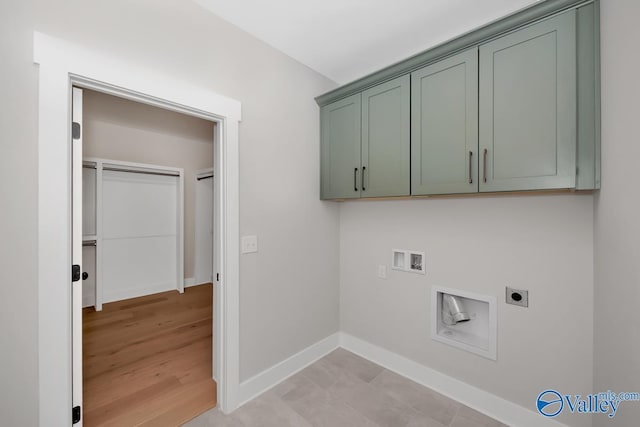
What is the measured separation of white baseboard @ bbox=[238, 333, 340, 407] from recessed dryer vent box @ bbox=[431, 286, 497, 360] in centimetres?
101

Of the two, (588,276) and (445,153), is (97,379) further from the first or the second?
(588,276)

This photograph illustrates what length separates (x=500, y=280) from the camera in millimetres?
1817

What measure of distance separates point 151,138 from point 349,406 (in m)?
4.39

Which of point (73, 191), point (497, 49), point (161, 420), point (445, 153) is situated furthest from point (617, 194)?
point (161, 420)

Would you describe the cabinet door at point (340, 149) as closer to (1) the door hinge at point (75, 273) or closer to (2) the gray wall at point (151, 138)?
(1) the door hinge at point (75, 273)

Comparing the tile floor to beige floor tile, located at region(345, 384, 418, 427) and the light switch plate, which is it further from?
the light switch plate

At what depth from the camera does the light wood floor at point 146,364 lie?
5.97 ft

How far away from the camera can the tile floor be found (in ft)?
5.80

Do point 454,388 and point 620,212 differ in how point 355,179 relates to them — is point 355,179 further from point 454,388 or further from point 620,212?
point 454,388

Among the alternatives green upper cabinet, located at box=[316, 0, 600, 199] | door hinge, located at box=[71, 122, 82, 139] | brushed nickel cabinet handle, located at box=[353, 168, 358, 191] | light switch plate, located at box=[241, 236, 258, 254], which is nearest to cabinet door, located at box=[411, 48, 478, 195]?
green upper cabinet, located at box=[316, 0, 600, 199]

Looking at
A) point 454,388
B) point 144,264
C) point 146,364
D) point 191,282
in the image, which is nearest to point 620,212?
point 454,388

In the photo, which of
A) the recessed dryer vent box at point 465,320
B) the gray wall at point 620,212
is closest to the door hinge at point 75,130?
the gray wall at point 620,212

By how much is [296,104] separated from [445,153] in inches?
50.7

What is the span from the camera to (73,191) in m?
1.34
